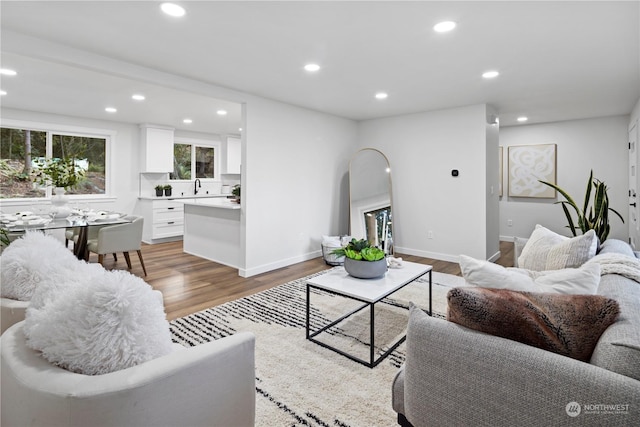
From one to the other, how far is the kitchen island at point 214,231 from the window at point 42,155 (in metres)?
1.80

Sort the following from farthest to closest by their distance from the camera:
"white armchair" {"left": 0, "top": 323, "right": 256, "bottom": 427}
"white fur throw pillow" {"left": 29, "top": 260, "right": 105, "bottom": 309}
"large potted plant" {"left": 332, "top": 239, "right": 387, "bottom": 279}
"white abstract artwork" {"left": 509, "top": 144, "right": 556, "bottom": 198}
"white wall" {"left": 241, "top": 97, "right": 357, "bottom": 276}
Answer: "white abstract artwork" {"left": 509, "top": 144, "right": 556, "bottom": 198}
"white wall" {"left": 241, "top": 97, "right": 357, "bottom": 276}
"large potted plant" {"left": 332, "top": 239, "right": 387, "bottom": 279}
"white fur throw pillow" {"left": 29, "top": 260, "right": 105, "bottom": 309}
"white armchair" {"left": 0, "top": 323, "right": 256, "bottom": 427}

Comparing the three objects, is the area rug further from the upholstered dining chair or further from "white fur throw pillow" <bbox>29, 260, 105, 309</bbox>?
the upholstered dining chair

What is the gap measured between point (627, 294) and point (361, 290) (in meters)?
1.37

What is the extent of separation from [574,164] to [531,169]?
648 mm

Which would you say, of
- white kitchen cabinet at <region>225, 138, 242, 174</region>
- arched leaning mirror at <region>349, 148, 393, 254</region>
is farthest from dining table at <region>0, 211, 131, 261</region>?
white kitchen cabinet at <region>225, 138, 242, 174</region>

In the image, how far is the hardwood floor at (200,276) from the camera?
338 centimetres

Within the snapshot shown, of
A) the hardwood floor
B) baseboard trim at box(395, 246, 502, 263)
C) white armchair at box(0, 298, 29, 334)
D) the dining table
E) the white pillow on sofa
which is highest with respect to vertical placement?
the dining table

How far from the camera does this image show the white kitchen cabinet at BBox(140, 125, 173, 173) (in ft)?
21.0

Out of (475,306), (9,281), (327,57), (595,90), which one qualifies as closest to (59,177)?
(9,281)

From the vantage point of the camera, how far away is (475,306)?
1.17m

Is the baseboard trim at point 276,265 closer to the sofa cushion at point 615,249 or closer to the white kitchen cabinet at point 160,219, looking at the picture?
the white kitchen cabinet at point 160,219

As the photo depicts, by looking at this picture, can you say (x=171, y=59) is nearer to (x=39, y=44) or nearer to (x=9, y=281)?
(x=39, y=44)

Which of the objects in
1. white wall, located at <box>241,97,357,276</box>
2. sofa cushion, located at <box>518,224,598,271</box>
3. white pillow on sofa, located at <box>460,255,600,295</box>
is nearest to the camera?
white pillow on sofa, located at <box>460,255,600,295</box>

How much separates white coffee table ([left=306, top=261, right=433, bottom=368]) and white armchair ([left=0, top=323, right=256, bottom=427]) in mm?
1109
